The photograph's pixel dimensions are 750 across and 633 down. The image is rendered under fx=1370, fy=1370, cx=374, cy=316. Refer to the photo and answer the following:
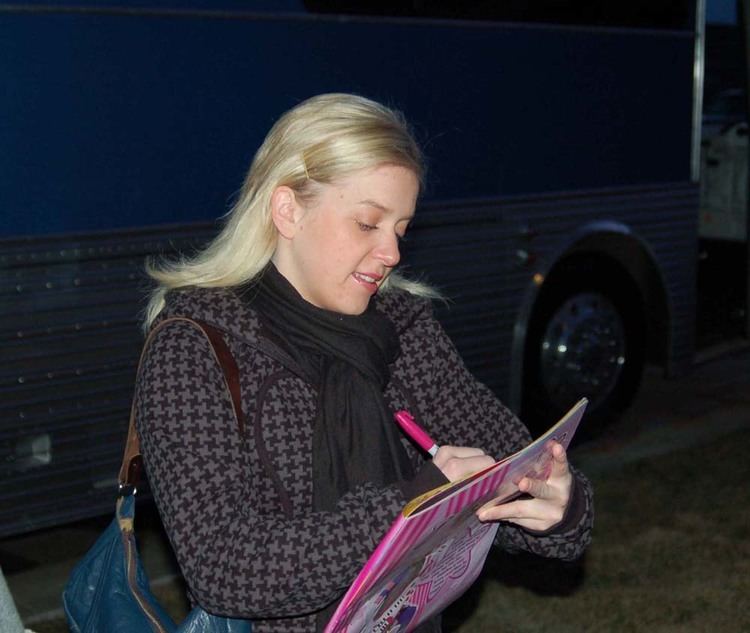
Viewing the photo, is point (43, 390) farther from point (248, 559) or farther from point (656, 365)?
point (656, 365)

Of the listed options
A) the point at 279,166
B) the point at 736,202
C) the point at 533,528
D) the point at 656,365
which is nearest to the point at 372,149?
the point at 279,166

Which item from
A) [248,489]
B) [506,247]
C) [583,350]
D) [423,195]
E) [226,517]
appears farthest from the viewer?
[583,350]

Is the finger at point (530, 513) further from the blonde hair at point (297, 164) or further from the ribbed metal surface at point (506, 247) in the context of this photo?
the ribbed metal surface at point (506, 247)

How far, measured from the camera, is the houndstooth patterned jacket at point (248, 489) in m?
1.85

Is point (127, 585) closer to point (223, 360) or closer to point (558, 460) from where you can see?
point (223, 360)

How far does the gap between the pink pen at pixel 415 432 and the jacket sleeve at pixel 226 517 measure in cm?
18

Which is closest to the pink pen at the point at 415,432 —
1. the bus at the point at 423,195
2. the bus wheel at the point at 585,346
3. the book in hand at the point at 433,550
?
the book in hand at the point at 433,550

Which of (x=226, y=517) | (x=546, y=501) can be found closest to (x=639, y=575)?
(x=546, y=501)

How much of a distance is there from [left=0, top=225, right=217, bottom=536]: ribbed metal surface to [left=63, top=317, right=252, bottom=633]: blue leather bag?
192cm

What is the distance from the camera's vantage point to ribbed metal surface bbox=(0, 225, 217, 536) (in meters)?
4.04

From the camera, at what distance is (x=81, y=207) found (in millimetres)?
4105

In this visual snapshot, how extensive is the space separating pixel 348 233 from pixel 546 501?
51 cm

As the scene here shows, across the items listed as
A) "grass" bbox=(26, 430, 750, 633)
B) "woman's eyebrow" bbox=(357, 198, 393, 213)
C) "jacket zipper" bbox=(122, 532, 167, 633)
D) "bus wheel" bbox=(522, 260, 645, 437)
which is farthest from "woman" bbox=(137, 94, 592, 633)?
"bus wheel" bbox=(522, 260, 645, 437)

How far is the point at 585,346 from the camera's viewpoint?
6.13 metres
